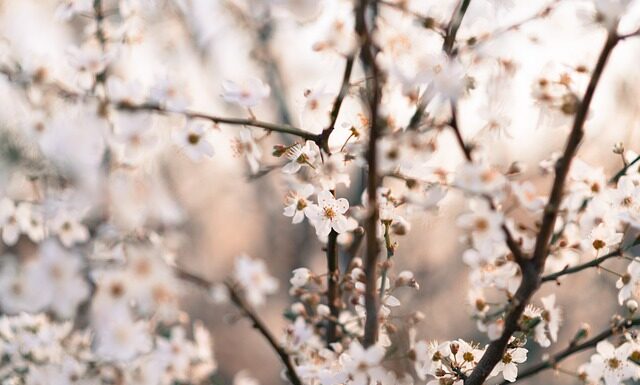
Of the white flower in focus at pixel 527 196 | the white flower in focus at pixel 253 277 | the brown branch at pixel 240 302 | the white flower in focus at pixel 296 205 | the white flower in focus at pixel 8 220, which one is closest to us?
the brown branch at pixel 240 302

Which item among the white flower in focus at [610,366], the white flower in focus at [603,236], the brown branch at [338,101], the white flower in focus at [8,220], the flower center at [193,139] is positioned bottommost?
the white flower in focus at [8,220]

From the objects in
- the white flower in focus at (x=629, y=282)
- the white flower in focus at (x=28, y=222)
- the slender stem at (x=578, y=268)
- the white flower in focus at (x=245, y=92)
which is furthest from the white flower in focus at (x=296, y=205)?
the white flower in focus at (x=28, y=222)

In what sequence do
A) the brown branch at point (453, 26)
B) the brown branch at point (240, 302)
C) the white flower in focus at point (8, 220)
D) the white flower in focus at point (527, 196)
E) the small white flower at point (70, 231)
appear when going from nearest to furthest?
the brown branch at point (240, 302), the white flower in focus at point (527, 196), the brown branch at point (453, 26), the small white flower at point (70, 231), the white flower in focus at point (8, 220)

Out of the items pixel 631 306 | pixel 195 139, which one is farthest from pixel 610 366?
pixel 195 139

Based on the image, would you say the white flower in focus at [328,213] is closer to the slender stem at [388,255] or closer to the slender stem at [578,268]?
the slender stem at [388,255]

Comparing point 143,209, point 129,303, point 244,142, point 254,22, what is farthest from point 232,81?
point 254,22

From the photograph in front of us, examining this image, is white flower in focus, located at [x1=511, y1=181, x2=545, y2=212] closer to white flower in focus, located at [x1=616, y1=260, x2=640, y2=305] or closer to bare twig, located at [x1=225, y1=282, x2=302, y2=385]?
white flower in focus, located at [x1=616, y1=260, x2=640, y2=305]
